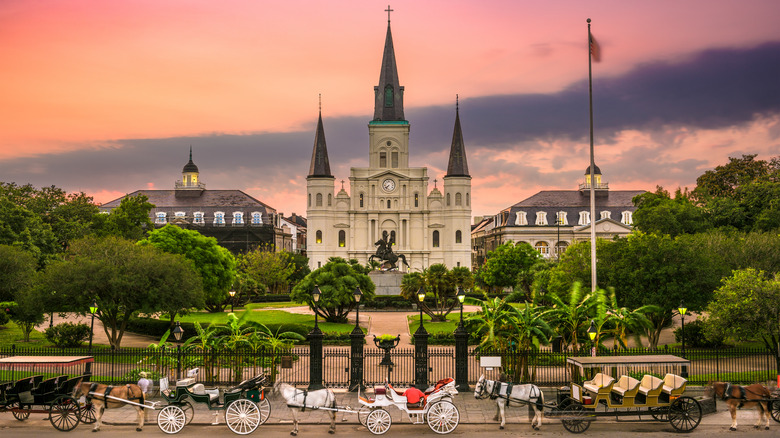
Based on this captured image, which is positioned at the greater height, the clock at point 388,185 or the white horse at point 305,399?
the clock at point 388,185

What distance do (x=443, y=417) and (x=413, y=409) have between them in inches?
28.6

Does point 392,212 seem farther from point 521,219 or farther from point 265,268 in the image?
point 265,268

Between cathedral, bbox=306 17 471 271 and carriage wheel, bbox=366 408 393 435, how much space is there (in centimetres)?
7632

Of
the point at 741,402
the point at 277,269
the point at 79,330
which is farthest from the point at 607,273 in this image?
the point at 277,269

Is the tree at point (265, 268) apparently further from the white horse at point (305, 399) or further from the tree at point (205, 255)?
the white horse at point (305, 399)

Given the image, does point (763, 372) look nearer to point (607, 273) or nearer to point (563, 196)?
point (607, 273)

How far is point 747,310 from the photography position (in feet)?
72.1

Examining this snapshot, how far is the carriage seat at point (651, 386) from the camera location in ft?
50.4

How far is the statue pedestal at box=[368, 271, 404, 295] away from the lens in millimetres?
58531

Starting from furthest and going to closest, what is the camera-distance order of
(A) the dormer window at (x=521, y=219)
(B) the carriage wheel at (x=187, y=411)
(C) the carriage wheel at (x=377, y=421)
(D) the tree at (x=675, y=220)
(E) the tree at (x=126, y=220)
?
(A) the dormer window at (x=521, y=219)
(E) the tree at (x=126, y=220)
(D) the tree at (x=675, y=220)
(B) the carriage wheel at (x=187, y=411)
(C) the carriage wheel at (x=377, y=421)

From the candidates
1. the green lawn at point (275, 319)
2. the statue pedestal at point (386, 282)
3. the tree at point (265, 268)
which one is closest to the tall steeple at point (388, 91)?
the tree at point (265, 268)

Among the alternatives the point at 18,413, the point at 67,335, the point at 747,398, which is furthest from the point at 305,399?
the point at 67,335

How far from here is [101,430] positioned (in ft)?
51.7

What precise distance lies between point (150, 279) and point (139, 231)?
4231cm
